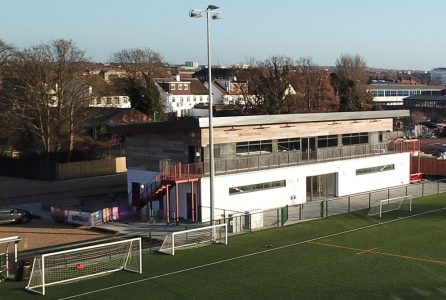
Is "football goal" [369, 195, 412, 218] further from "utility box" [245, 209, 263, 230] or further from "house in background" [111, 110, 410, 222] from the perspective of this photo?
"utility box" [245, 209, 263, 230]

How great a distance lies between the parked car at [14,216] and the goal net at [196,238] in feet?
43.9

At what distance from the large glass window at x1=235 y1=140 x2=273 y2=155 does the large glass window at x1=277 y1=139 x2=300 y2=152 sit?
873 mm

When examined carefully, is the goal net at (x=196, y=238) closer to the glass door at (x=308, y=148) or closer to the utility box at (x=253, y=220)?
the utility box at (x=253, y=220)

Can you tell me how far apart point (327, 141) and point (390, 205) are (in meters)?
7.44

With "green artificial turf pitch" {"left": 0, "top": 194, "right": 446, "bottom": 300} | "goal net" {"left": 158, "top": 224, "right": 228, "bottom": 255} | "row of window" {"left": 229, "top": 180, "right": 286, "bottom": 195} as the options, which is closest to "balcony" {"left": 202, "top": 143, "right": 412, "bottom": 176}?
"row of window" {"left": 229, "top": 180, "right": 286, "bottom": 195}

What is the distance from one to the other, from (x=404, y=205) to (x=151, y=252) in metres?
19.6

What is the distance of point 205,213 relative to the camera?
35.0m

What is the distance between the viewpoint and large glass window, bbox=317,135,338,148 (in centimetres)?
4331

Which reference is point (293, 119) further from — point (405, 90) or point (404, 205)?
point (405, 90)

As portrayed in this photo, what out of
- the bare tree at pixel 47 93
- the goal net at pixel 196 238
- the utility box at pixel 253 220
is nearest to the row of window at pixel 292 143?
the utility box at pixel 253 220

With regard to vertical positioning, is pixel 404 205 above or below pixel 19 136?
below

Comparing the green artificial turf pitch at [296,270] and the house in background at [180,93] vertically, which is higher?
the house in background at [180,93]

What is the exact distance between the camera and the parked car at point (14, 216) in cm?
3619

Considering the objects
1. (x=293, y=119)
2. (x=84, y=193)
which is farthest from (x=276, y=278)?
(x=84, y=193)
